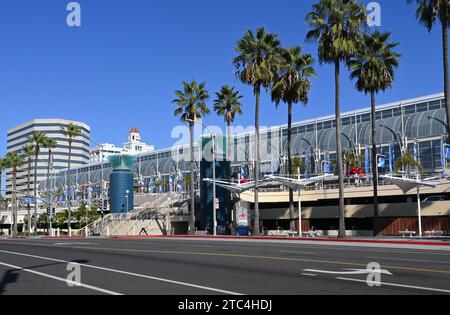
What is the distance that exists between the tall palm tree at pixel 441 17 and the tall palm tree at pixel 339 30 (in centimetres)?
470

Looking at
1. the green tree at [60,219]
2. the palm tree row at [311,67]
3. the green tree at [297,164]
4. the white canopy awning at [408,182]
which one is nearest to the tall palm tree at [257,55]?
the palm tree row at [311,67]

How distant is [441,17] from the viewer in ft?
114

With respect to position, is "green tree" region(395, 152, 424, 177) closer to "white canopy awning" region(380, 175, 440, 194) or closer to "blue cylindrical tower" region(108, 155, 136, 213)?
"white canopy awning" region(380, 175, 440, 194)

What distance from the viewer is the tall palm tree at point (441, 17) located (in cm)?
3441

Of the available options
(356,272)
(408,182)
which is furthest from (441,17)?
(356,272)

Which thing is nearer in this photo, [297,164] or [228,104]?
[228,104]

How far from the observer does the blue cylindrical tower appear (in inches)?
3155

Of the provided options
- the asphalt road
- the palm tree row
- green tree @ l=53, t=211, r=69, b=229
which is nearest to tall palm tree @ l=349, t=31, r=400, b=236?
the palm tree row

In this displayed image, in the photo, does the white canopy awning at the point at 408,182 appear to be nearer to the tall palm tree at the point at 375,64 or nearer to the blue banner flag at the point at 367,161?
the tall palm tree at the point at 375,64

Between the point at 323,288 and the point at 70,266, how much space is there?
9992 mm

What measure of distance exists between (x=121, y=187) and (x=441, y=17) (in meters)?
56.3

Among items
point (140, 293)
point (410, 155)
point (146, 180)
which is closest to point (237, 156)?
point (146, 180)

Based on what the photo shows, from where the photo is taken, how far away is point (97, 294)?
1196 centimetres

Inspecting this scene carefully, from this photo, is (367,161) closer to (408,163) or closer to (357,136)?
(357,136)
